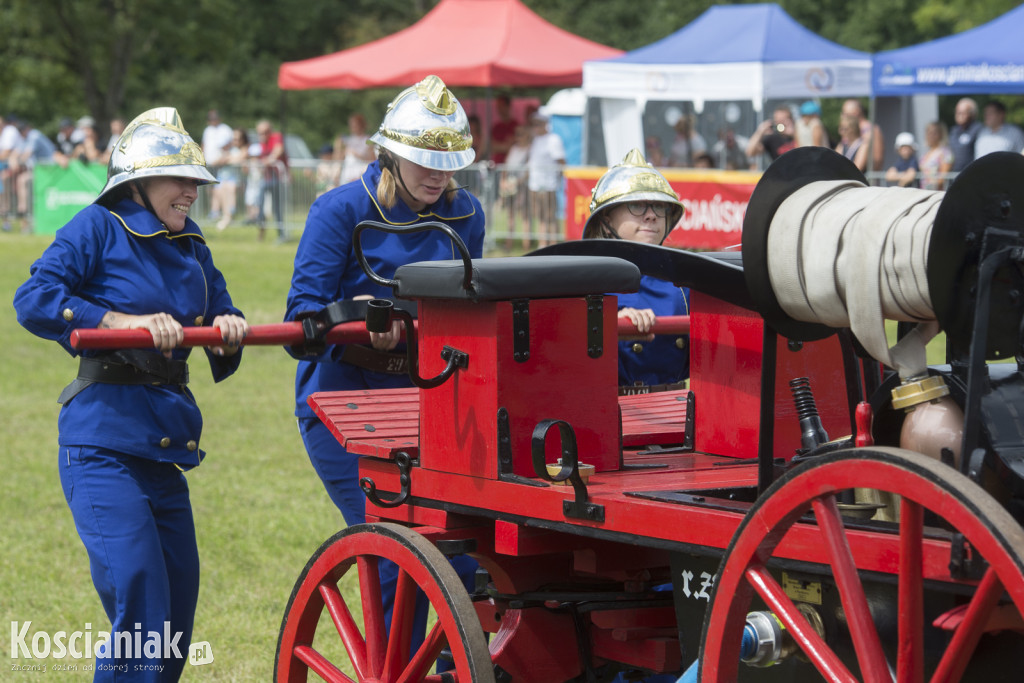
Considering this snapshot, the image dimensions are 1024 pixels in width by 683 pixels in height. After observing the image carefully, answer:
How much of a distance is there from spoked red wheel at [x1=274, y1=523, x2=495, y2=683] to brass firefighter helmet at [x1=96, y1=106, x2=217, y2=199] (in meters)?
1.34

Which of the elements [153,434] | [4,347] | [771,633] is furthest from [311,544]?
[4,347]

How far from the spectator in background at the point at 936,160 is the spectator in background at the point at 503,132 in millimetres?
7589

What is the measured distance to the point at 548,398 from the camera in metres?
3.26

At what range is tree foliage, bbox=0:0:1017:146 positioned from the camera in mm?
42125

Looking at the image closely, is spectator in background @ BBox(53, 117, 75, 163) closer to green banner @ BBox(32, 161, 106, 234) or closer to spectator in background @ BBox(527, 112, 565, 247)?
green banner @ BBox(32, 161, 106, 234)

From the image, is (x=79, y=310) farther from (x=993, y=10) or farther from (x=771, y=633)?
(x=993, y=10)

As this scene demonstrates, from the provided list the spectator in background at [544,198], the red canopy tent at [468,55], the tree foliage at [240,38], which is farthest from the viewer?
the tree foliage at [240,38]

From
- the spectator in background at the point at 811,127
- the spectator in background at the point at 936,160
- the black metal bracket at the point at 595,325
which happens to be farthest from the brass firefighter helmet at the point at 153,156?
the spectator in background at the point at 811,127

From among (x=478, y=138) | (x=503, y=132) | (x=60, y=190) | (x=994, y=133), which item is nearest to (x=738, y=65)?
(x=994, y=133)

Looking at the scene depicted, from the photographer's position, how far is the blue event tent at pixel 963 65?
15922 millimetres

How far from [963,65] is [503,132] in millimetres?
9255

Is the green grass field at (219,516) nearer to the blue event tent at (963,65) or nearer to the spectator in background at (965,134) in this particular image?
the blue event tent at (963,65)

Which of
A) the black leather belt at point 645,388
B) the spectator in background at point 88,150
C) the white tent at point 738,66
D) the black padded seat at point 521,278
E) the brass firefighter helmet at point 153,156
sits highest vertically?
the white tent at point 738,66

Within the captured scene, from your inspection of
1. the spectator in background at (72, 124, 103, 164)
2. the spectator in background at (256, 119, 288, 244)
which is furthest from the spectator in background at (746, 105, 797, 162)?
the spectator in background at (72, 124, 103, 164)
